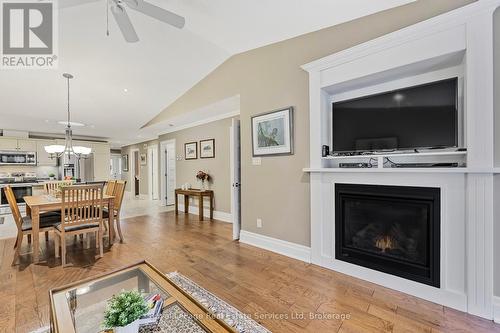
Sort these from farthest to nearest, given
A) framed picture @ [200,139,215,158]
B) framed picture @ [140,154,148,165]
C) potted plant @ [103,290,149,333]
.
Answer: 1. framed picture @ [140,154,148,165]
2. framed picture @ [200,139,215,158]
3. potted plant @ [103,290,149,333]

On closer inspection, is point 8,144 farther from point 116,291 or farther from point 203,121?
point 116,291

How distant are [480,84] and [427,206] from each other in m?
1.04

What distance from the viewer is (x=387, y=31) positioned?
2.14m

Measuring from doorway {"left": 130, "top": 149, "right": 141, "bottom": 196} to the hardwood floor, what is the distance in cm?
574

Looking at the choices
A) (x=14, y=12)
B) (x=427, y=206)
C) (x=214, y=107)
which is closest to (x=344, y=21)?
(x=427, y=206)

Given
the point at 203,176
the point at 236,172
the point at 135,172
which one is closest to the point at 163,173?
the point at 203,176

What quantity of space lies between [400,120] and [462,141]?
492 mm

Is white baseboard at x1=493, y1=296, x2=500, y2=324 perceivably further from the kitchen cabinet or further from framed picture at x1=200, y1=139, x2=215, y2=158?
the kitchen cabinet

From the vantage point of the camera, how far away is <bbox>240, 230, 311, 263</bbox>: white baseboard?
2727 millimetres

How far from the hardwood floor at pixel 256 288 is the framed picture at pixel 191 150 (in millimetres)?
2579

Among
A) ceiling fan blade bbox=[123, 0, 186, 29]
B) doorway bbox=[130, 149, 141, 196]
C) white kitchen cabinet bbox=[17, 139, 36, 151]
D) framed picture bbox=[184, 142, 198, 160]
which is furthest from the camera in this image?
doorway bbox=[130, 149, 141, 196]

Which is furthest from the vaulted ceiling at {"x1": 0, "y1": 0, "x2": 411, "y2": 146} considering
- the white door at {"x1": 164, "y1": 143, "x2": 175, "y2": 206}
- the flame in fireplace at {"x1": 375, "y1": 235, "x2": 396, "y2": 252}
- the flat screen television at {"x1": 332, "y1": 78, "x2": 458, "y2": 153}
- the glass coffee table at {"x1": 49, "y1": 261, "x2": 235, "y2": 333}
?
the glass coffee table at {"x1": 49, "y1": 261, "x2": 235, "y2": 333}

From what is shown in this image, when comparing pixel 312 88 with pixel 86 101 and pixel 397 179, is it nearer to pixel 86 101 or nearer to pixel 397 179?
pixel 397 179

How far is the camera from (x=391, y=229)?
2.19 m
